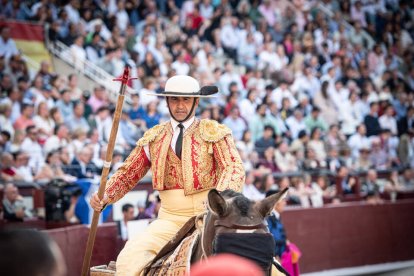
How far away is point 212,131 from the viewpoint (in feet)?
19.1

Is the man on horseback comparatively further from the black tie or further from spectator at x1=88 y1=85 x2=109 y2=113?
spectator at x1=88 y1=85 x2=109 y2=113

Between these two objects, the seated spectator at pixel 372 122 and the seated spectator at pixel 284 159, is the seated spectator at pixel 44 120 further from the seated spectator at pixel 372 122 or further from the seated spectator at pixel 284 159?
the seated spectator at pixel 372 122

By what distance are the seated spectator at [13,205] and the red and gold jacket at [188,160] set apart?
339 cm

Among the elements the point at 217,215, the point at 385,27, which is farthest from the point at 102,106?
the point at 385,27

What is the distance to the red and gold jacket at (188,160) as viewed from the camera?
575 centimetres

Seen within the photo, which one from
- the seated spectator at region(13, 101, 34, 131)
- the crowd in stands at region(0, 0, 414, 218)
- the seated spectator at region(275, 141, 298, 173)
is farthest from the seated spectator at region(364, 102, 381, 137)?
the seated spectator at region(13, 101, 34, 131)

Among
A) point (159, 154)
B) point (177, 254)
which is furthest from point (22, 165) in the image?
point (177, 254)

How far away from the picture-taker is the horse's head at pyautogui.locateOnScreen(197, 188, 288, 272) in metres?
4.41

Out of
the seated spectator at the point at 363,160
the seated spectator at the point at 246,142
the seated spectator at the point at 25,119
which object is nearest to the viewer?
the seated spectator at the point at 25,119

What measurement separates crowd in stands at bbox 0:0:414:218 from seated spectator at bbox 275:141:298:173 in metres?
0.02

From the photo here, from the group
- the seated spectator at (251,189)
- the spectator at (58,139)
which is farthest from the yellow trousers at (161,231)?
the seated spectator at (251,189)

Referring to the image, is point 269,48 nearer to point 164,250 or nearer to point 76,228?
point 76,228

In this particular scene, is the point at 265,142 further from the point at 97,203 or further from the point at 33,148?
the point at 97,203

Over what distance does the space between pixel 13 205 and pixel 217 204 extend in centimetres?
512
